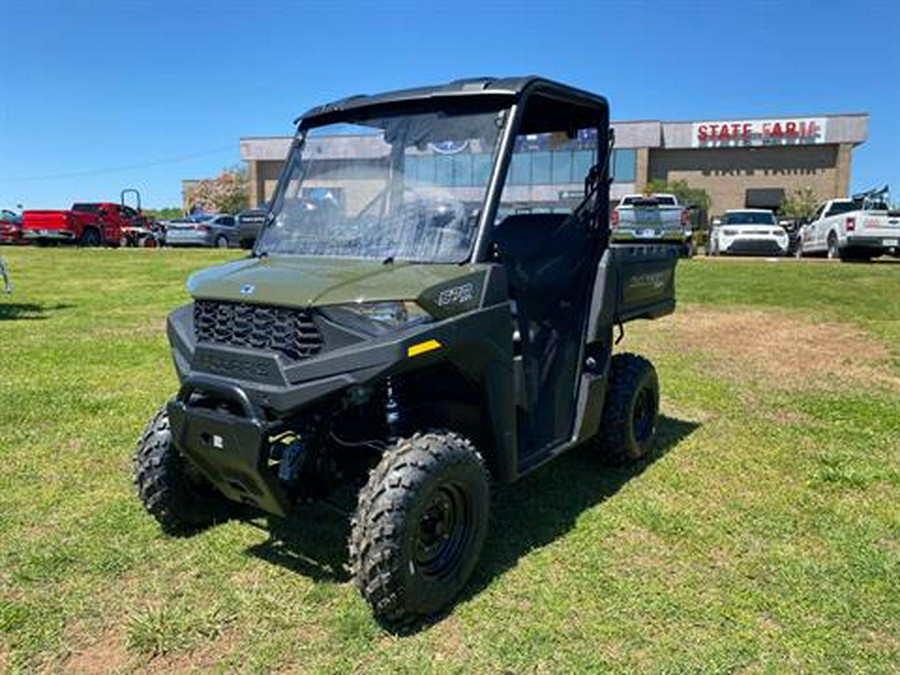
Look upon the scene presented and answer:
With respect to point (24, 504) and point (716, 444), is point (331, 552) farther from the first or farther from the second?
point (716, 444)

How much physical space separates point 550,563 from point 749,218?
22.7 metres

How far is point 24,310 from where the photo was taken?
1219cm

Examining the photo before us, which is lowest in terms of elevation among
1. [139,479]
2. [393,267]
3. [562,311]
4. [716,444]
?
[716,444]

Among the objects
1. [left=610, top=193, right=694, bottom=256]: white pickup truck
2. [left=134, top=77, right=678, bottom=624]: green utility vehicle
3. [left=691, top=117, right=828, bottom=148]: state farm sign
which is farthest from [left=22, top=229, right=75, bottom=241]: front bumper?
[left=691, top=117, right=828, bottom=148]: state farm sign

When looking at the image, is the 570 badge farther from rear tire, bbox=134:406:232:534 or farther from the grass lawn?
rear tire, bbox=134:406:232:534

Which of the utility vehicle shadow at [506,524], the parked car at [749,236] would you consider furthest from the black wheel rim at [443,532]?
the parked car at [749,236]

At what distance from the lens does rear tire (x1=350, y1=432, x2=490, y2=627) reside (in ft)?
9.86

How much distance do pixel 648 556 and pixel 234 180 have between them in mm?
69053

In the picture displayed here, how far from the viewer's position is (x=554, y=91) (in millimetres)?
3930

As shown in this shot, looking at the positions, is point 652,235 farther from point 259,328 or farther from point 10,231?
point 10,231

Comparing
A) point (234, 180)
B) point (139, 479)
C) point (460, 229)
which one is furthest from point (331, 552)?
point (234, 180)

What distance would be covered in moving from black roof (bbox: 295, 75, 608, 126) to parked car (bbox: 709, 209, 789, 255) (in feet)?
67.0

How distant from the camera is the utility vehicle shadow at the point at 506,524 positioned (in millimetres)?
3674

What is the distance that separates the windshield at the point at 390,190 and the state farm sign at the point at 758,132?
48.6 metres
